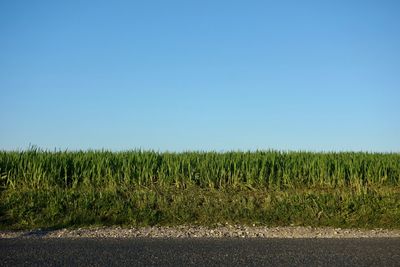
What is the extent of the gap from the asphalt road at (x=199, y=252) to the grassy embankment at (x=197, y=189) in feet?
9.35

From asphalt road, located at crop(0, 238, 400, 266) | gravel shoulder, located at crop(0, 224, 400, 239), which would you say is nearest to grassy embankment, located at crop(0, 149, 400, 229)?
gravel shoulder, located at crop(0, 224, 400, 239)

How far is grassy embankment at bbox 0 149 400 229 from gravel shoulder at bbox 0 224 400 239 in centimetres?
86

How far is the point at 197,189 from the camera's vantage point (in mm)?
15180

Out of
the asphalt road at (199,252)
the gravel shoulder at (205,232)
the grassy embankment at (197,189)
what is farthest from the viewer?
the grassy embankment at (197,189)

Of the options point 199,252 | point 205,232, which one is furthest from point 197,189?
point 199,252

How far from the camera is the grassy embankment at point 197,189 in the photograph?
12.6 meters

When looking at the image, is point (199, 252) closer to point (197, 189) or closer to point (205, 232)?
point (205, 232)

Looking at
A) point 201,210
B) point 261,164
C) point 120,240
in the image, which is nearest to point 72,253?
point 120,240

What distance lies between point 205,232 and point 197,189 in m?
4.46

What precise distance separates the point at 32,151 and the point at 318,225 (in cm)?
994

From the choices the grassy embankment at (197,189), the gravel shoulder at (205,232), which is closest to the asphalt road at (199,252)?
the gravel shoulder at (205,232)

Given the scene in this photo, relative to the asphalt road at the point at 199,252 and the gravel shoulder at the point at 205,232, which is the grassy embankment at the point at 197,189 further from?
the asphalt road at the point at 199,252

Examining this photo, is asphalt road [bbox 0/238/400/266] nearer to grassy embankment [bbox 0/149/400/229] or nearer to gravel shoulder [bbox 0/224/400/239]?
gravel shoulder [bbox 0/224/400/239]

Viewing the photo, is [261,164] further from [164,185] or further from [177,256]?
[177,256]
